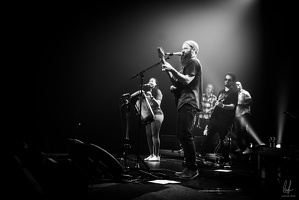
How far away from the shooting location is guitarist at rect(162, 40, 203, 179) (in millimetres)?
3807

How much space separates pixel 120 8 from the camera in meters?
8.87

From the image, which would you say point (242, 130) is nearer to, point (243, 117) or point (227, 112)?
point (243, 117)

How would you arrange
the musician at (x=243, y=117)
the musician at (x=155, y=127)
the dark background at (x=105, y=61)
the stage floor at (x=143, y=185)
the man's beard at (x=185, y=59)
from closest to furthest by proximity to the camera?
the stage floor at (x=143, y=185) → the man's beard at (x=185, y=59) → the musician at (x=155, y=127) → the musician at (x=243, y=117) → the dark background at (x=105, y=61)

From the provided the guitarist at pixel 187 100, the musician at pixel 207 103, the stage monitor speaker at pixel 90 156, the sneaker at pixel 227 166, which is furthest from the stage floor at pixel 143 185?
the musician at pixel 207 103

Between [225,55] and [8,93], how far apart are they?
763 cm

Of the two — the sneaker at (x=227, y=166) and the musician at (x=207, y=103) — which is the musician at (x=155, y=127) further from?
the musician at (x=207, y=103)

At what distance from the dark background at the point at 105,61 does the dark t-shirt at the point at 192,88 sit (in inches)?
196

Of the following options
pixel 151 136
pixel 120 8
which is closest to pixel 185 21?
pixel 120 8

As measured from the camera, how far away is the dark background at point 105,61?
8.27 meters

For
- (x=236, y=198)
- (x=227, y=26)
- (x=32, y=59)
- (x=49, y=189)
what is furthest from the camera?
(x=227, y=26)

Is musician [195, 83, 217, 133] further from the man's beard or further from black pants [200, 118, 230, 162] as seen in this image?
the man's beard

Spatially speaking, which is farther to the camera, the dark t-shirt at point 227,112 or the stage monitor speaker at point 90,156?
the dark t-shirt at point 227,112

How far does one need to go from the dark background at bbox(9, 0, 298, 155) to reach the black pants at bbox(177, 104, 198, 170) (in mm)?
5060

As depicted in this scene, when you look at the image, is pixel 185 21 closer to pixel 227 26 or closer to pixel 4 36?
pixel 227 26
